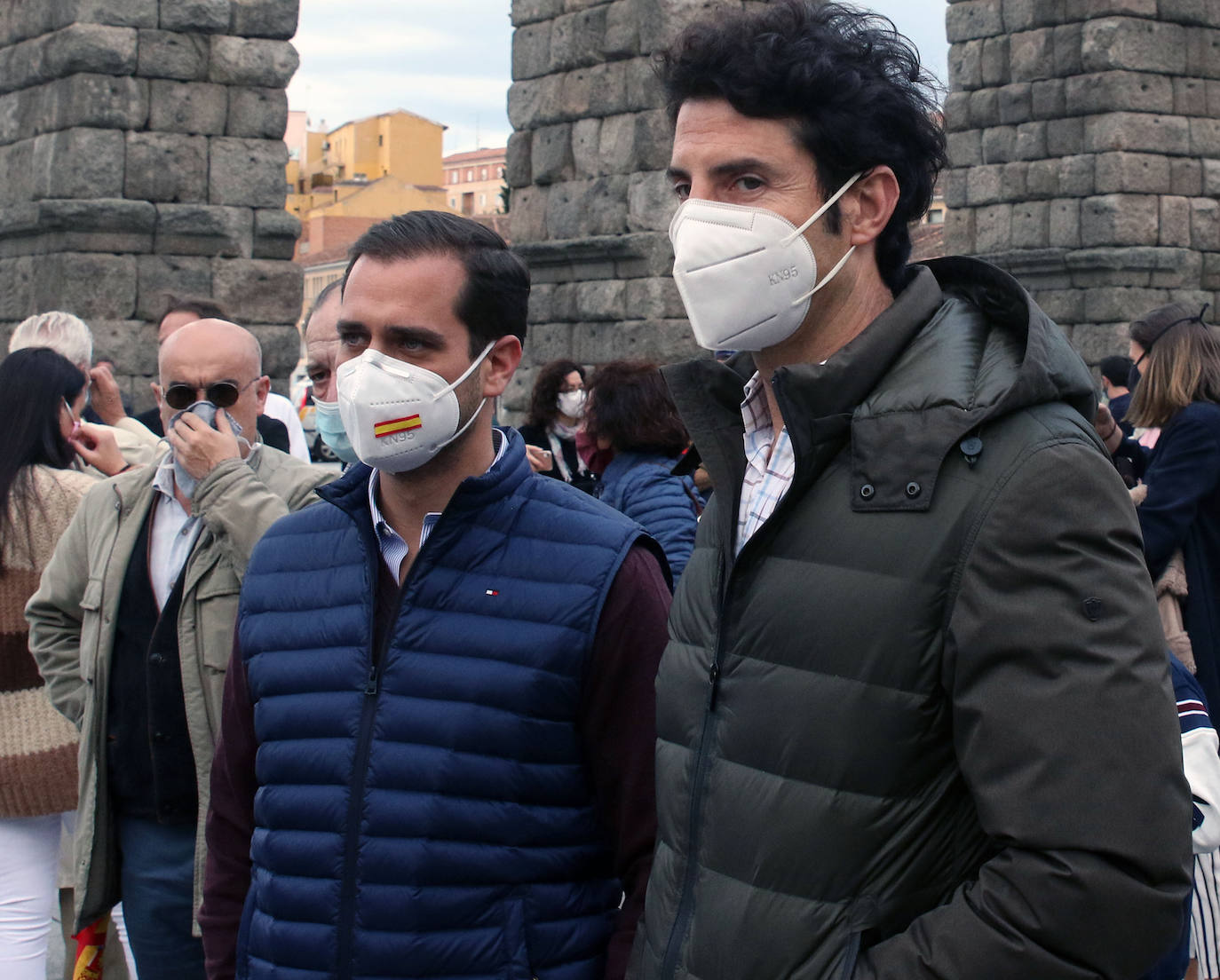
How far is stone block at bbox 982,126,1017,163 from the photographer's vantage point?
14578 millimetres

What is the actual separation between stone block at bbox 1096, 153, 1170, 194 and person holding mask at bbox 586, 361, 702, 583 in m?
9.41

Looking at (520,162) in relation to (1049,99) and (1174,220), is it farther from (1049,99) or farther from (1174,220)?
(1174,220)

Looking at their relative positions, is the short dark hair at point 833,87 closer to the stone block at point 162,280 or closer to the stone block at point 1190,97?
the stone block at point 162,280

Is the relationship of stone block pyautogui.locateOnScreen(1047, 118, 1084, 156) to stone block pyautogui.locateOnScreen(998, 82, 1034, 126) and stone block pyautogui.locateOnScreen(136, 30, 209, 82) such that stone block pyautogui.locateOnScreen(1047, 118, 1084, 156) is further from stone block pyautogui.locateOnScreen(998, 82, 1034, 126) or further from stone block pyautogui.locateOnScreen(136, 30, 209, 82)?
stone block pyautogui.locateOnScreen(136, 30, 209, 82)

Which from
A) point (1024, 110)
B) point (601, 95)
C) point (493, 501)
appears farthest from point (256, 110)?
point (493, 501)

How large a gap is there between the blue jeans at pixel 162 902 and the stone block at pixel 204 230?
7747 mm

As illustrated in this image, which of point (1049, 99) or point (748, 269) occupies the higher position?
point (1049, 99)

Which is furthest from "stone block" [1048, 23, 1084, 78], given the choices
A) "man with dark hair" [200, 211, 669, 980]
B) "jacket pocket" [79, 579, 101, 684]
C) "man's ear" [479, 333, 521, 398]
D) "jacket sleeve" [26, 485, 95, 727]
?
"man with dark hair" [200, 211, 669, 980]

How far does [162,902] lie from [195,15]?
8.39 metres

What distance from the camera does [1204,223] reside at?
14.1 m

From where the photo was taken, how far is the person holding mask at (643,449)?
517cm

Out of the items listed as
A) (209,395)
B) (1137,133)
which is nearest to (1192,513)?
(209,395)

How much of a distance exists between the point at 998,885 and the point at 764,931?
292 mm

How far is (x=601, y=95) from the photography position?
34.0 feet
